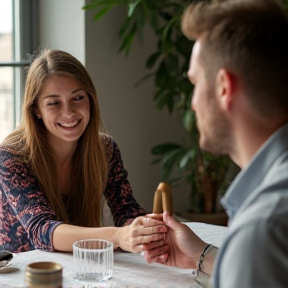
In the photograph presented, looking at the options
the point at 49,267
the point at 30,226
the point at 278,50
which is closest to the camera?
the point at 278,50

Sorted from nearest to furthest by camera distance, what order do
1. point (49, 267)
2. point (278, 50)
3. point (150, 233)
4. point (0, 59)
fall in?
point (278, 50) → point (49, 267) → point (150, 233) → point (0, 59)

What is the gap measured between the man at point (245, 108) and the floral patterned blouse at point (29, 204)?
0.93 meters

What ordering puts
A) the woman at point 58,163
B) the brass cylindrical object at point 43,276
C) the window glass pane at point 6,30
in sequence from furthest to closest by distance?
the window glass pane at point 6,30
the woman at point 58,163
the brass cylindrical object at point 43,276

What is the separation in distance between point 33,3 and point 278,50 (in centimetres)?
277

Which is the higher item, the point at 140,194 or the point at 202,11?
the point at 202,11

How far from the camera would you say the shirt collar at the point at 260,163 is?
102 cm

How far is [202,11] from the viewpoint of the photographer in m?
1.15

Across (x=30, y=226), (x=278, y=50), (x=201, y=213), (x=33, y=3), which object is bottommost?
(x=201, y=213)

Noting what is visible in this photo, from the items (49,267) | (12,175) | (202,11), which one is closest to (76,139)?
(12,175)

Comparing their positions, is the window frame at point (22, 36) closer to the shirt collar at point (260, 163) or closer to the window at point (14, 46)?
the window at point (14, 46)

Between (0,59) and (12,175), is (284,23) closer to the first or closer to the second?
(12,175)

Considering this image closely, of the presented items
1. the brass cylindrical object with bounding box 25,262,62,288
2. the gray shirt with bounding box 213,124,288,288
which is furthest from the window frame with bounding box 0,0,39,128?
the gray shirt with bounding box 213,124,288,288

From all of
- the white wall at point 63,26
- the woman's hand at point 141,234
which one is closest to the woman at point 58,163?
the woman's hand at point 141,234

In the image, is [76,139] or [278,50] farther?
[76,139]
